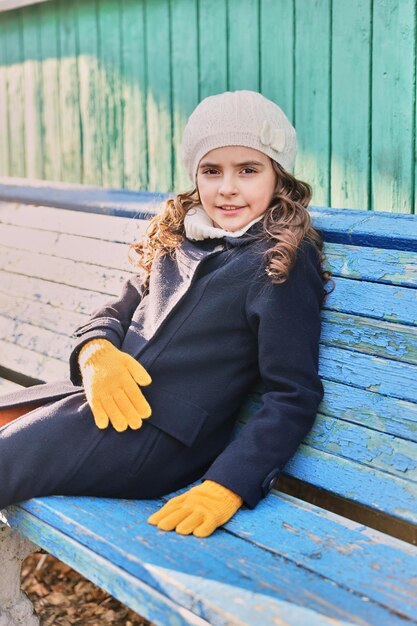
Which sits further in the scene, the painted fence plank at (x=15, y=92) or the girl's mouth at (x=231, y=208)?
the painted fence plank at (x=15, y=92)

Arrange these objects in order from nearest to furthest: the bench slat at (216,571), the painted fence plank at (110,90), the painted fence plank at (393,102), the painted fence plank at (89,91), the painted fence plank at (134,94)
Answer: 1. the bench slat at (216,571)
2. the painted fence plank at (393,102)
3. the painted fence plank at (134,94)
4. the painted fence plank at (110,90)
5. the painted fence plank at (89,91)

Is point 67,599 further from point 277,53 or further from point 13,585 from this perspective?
point 277,53

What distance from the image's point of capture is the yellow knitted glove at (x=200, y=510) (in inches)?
76.7

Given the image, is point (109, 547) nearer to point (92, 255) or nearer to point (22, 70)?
point (92, 255)

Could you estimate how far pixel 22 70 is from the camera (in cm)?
524

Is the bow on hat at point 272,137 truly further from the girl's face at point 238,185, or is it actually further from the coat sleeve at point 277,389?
the coat sleeve at point 277,389

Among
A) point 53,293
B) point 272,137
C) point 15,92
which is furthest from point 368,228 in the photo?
point 15,92

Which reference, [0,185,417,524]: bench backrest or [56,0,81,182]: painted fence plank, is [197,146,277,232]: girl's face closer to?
[0,185,417,524]: bench backrest

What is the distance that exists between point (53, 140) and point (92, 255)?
2.05 metres

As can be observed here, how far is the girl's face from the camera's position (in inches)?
93.2

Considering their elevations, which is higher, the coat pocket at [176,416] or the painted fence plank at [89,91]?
the painted fence plank at [89,91]

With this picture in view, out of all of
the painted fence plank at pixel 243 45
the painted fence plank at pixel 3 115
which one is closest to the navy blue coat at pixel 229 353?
the painted fence plank at pixel 243 45

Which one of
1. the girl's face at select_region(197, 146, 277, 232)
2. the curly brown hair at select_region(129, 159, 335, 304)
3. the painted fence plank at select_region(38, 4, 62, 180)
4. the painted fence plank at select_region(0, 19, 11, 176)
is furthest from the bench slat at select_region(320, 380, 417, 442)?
the painted fence plank at select_region(0, 19, 11, 176)

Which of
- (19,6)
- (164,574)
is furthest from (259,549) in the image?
(19,6)
